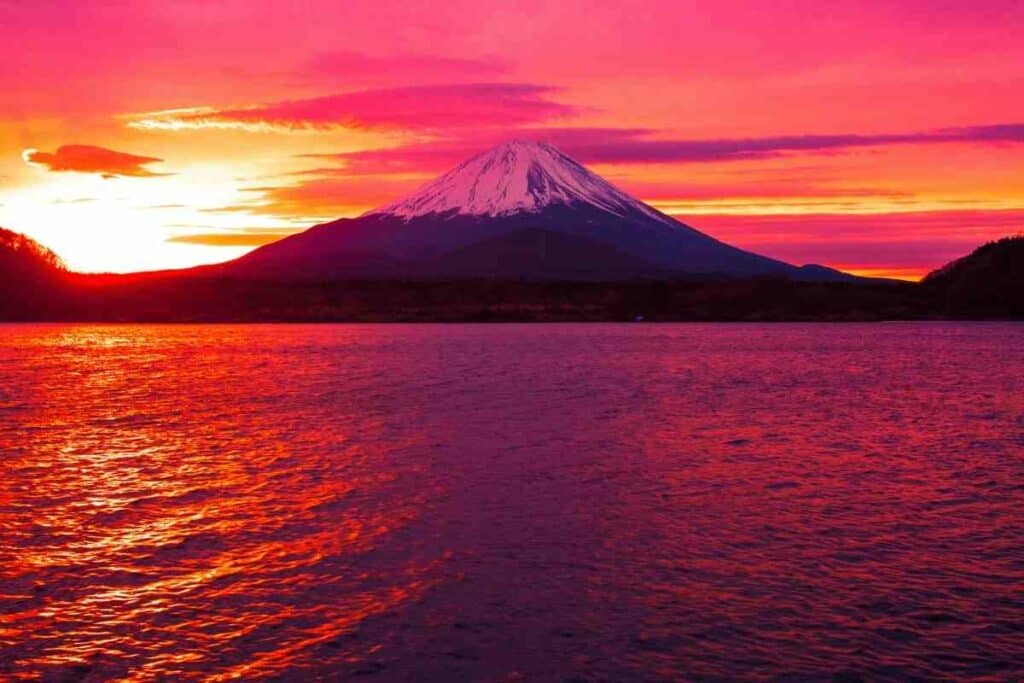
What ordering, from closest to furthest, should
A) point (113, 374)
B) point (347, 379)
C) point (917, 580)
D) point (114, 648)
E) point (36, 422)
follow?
point (114, 648)
point (917, 580)
point (36, 422)
point (347, 379)
point (113, 374)

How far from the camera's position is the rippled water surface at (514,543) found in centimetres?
1328

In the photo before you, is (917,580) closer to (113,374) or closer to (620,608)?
(620,608)

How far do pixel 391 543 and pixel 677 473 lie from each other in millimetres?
10777

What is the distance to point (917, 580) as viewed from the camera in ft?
54.0

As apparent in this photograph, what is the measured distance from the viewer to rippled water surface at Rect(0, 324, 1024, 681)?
1328cm

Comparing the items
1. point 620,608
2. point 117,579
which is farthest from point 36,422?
point 620,608

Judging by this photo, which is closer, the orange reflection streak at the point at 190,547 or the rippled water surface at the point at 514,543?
the rippled water surface at the point at 514,543

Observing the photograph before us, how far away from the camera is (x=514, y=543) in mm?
19438

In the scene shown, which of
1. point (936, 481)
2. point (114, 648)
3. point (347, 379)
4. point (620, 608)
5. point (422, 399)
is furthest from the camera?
point (347, 379)

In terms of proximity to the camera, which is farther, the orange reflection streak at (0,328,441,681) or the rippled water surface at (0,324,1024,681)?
the orange reflection streak at (0,328,441,681)

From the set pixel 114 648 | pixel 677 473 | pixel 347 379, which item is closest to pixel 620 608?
pixel 114 648

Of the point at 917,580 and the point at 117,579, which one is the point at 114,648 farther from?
the point at 917,580

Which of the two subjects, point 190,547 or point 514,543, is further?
point 514,543

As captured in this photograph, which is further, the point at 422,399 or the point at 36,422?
the point at 422,399
